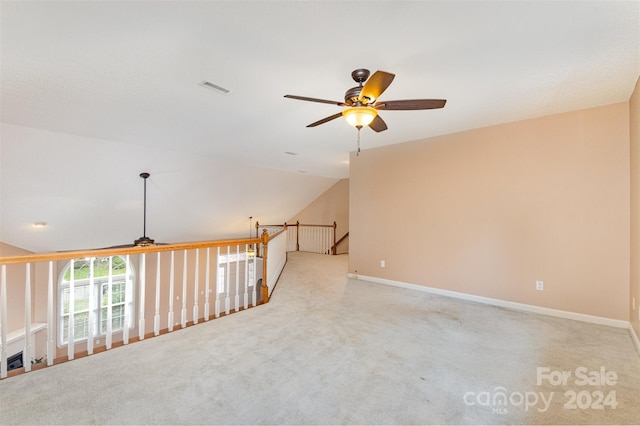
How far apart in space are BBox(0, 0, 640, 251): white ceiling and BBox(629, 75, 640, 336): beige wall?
22cm

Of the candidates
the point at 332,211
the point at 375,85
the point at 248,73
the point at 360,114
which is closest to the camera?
the point at 375,85

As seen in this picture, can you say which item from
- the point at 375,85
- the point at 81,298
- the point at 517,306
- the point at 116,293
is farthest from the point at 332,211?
the point at 375,85

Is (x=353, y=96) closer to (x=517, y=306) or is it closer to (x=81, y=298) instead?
(x=517, y=306)

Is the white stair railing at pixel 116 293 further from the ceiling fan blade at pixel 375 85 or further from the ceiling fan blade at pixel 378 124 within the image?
the ceiling fan blade at pixel 375 85

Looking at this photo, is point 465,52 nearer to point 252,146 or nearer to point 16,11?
point 16,11

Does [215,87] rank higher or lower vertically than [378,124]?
higher

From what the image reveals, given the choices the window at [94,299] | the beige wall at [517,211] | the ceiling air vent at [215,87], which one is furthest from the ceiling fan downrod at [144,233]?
the beige wall at [517,211]

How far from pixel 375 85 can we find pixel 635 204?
3.10 meters

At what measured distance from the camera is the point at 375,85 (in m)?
1.98

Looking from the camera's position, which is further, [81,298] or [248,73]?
[81,298]

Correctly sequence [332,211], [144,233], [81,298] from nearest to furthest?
[144,233] < [81,298] < [332,211]

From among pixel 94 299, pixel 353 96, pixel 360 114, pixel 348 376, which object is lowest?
pixel 94 299

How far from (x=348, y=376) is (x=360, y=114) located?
81.7 inches

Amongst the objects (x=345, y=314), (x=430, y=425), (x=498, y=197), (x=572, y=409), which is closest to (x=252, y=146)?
(x=345, y=314)
